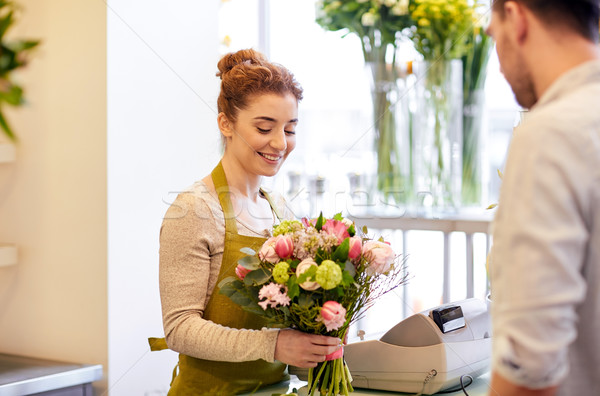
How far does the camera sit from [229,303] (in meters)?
1.44

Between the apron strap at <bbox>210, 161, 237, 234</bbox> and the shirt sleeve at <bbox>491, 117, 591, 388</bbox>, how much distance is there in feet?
2.76

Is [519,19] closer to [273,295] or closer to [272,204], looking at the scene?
[273,295]

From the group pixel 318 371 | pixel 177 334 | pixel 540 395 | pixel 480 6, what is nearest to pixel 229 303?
pixel 177 334

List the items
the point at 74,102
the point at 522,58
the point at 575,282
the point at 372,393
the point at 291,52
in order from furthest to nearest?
the point at 291,52, the point at 74,102, the point at 372,393, the point at 522,58, the point at 575,282

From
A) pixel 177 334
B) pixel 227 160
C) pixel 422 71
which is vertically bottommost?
pixel 177 334

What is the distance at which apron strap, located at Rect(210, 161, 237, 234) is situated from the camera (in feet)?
4.82

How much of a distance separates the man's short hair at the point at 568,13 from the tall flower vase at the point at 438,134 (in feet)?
7.57

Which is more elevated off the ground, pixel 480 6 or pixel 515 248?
pixel 480 6

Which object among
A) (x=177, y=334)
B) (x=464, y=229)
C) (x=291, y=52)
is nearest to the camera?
(x=177, y=334)

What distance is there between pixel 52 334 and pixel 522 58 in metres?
1.79

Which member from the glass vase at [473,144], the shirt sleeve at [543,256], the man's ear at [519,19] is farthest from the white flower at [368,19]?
the shirt sleeve at [543,256]

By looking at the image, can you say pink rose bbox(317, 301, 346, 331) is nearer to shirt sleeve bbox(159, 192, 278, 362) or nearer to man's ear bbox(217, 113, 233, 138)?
shirt sleeve bbox(159, 192, 278, 362)

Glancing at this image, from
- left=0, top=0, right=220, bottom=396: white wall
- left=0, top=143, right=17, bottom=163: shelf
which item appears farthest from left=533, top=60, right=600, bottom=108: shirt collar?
left=0, top=143, right=17, bottom=163: shelf

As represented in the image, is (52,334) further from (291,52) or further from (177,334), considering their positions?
(291,52)
